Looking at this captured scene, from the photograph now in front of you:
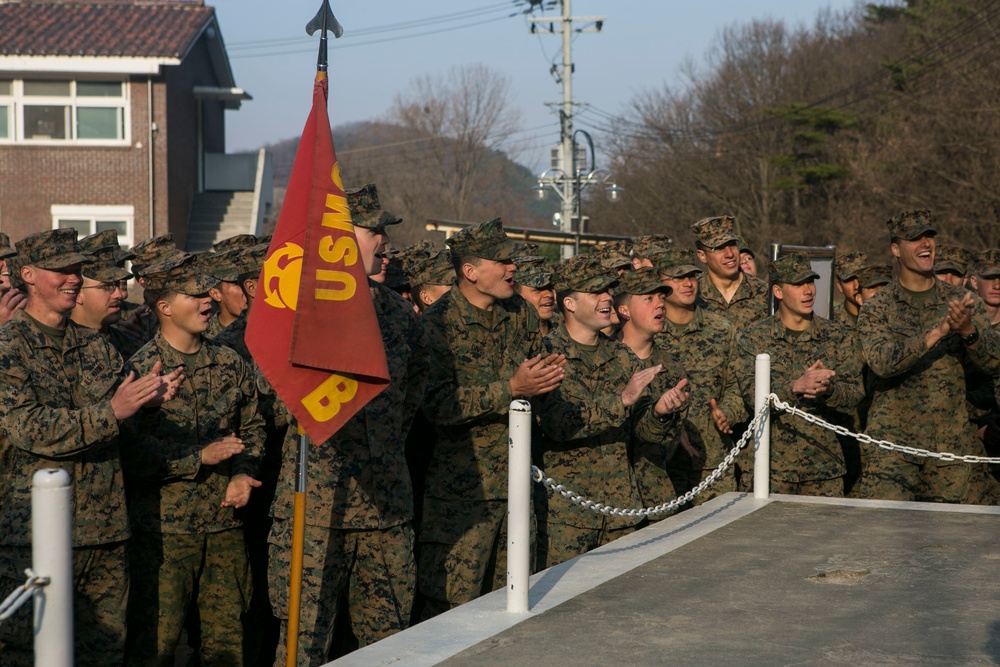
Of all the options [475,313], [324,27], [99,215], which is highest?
[99,215]

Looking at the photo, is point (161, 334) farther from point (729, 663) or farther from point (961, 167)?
point (961, 167)

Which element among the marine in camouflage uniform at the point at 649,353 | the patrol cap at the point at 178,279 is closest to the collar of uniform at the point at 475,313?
the marine in camouflage uniform at the point at 649,353

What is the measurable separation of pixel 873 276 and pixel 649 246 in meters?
2.43

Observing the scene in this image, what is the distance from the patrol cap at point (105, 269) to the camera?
7.03 metres

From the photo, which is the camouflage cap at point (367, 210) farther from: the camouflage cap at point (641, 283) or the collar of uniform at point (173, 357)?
the camouflage cap at point (641, 283)

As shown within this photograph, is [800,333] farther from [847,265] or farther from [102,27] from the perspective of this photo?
[102,27]

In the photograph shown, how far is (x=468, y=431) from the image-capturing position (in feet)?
21.9

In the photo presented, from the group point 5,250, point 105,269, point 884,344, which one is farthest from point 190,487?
point 884,344

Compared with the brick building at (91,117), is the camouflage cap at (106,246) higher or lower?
lower

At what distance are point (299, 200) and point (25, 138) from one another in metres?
31.0

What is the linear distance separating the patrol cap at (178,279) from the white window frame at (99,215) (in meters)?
28.8

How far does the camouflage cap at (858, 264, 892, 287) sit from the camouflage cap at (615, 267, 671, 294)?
2.95m

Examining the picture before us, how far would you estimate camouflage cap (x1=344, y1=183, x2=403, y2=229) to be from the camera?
6.07 m

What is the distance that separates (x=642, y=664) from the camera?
4527 millimetres
